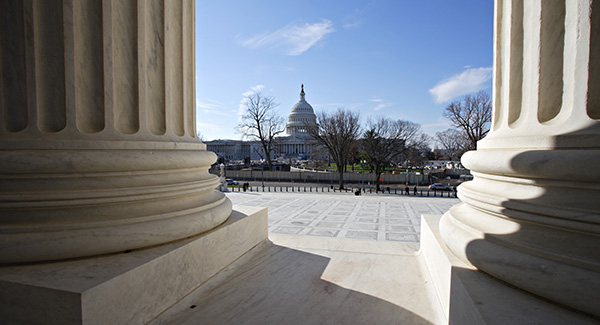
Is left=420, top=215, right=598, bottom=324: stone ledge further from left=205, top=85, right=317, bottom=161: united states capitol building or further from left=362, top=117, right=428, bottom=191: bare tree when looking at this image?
left=205, top=85, right=317, bottom=161: united states capitol building

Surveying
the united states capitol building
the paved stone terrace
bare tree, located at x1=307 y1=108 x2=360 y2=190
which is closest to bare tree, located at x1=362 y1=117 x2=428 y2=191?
bare tree, located at x1=307 y1=108 x2=360 y2=190

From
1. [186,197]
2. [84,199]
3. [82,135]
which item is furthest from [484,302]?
[82,135]

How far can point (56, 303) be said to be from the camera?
9.32 ft

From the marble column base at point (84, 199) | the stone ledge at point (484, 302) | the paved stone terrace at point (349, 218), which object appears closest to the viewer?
the stone ledge at point (484, 302)

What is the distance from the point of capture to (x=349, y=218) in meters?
16.4

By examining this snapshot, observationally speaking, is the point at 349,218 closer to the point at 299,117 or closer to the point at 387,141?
the point at 387,141

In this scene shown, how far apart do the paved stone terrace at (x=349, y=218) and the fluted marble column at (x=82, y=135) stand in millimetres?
9038

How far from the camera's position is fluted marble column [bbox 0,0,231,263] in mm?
3592

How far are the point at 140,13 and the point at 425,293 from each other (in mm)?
5495

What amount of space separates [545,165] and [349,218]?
1364 cm

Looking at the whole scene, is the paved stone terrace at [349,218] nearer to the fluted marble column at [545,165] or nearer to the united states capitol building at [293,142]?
the fluted marble column at [545,165]

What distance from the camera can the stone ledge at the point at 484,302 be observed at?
2.59 metres

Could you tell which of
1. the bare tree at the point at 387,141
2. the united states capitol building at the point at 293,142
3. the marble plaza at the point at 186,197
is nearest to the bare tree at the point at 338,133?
the bare tree at the point at 387,141

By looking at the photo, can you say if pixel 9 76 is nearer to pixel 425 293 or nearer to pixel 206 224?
pixel 206 224
